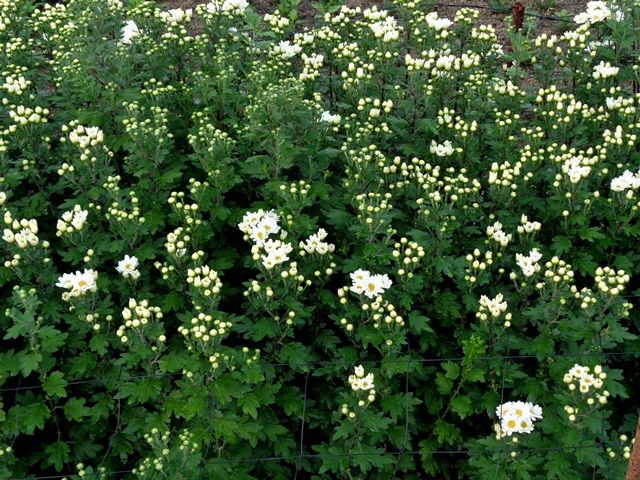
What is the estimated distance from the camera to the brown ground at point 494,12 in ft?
32.6

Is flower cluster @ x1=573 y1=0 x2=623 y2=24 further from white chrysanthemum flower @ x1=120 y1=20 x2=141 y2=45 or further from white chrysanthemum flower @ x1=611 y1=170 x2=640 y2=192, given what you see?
white chrysanthemum flower @ x1=120 y1=20 x2=141 y2=45

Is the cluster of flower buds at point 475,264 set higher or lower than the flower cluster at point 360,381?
higher

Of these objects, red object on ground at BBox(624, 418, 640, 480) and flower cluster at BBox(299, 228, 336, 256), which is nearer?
red object on ground at BBox(624, 418, 640, 480)

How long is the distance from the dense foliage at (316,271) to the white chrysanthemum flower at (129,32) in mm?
283

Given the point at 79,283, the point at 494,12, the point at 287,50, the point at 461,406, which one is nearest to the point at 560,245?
the point at 461,406

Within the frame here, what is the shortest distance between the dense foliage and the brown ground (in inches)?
127

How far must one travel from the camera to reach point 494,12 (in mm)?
10336

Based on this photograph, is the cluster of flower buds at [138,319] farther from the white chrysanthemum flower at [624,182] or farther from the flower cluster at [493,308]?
the white chrysanthemum flower at [624,182]

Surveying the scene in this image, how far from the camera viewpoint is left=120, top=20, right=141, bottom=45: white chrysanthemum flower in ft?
23.3

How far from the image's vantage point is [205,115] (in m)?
6.31

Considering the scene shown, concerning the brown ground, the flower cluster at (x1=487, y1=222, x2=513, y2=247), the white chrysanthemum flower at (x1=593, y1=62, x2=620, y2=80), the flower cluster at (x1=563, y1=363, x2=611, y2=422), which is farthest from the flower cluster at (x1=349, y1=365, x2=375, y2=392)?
the brown ground

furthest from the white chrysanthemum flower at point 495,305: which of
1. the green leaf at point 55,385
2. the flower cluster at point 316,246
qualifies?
the green leaf at point 55,385

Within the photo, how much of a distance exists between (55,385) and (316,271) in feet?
6.36

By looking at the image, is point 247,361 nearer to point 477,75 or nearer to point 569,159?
point 569,159
